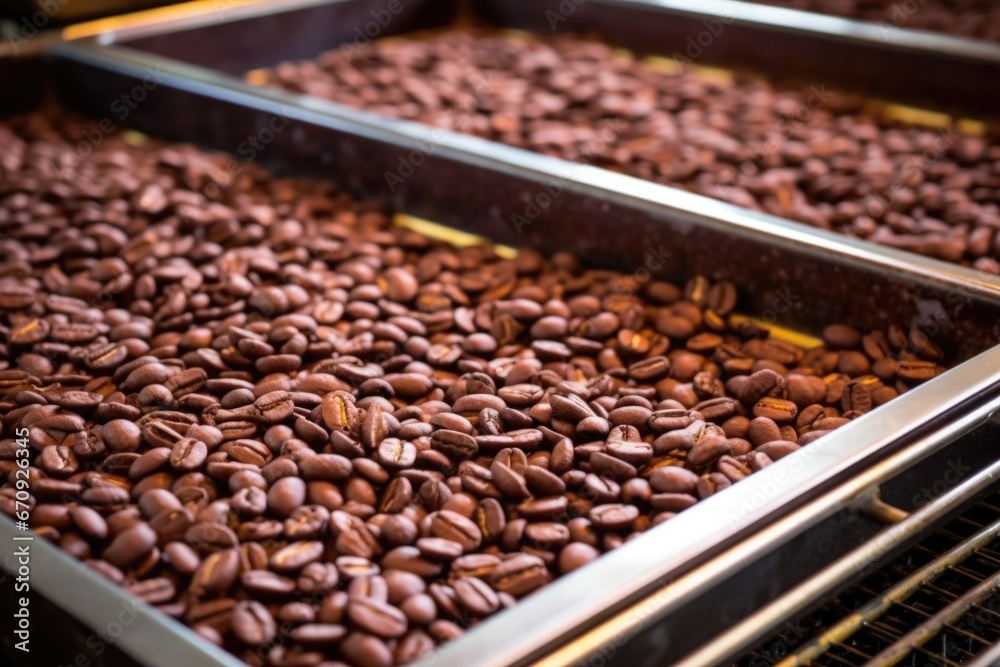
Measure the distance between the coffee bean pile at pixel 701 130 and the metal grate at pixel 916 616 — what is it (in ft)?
2.35

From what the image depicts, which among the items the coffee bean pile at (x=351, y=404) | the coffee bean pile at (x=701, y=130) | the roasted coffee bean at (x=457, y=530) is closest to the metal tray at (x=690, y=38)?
the coffee bean pile at (x=701, y=130)

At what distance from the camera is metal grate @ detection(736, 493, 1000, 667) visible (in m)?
1.18

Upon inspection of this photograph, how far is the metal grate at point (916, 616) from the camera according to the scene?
3.86 feet

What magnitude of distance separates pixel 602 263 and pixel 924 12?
6.67 feet

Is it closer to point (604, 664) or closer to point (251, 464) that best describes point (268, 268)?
point (251, 464)

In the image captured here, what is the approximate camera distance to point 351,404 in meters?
1.48

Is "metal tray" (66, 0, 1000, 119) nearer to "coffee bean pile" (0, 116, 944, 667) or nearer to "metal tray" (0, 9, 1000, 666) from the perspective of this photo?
"metal tray" (0, 9, 1000, 666)

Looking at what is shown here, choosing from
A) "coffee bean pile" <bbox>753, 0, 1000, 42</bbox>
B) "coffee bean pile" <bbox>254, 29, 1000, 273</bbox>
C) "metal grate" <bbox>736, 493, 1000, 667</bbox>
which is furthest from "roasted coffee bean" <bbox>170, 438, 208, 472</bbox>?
"coffee bean pile" <bbox>753, 0, 1000, 42</bbox>

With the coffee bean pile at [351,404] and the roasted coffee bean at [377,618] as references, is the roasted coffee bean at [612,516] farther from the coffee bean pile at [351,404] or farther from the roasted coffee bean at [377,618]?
the roasted coffee bean at [377,618]

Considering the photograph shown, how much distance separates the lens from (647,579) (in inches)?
40.7

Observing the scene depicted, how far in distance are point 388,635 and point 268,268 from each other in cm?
103

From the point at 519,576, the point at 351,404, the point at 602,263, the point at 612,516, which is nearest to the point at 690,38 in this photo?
the point at 602,263

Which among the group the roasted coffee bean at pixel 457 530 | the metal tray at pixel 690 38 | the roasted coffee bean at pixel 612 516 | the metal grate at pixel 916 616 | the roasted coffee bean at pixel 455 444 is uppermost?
the metal tray at pixel 690 38

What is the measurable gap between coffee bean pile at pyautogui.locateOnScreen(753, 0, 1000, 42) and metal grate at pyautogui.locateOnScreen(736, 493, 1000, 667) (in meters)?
2.18
